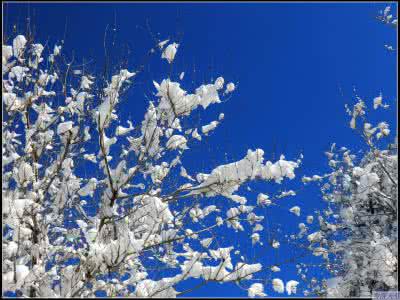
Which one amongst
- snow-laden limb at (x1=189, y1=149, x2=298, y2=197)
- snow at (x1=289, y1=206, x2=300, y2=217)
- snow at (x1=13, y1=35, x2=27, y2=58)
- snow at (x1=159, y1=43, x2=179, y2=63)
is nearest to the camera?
snow-laden limb at (x1=189, y1=149, x2=298, y2=197)

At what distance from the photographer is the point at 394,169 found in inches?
314

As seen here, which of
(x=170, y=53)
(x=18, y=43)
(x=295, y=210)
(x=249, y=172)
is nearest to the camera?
(x=249, y=172)

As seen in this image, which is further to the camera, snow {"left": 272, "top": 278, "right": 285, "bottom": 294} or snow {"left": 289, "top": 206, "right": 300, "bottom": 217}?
snow {"left": 289, "top": 206, "right": 300, "bottom": 217}

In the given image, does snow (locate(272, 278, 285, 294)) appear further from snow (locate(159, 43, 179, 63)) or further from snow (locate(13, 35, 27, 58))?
snow (locate(13, 35, 27, 58))

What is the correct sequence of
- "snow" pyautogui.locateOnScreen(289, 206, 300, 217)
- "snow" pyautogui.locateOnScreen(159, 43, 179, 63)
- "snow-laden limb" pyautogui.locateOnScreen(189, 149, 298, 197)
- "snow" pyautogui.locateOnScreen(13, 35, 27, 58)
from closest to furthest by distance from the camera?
1. "snow-laden limb" pyautogui.locateOnScreen(189, 149, 298, 197)
2. "snow" pyautogui.locateOnScreen(159, 43, 179, 63)
3. "snow" pyautogui.locateOnScreen(13, 35, 27, 58)
4. "snow" pyautogui.locateOnScreen(289, 206, 300, 217)

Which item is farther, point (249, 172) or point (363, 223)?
point (363, 223)

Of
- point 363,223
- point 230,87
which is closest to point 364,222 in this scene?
point 363,223

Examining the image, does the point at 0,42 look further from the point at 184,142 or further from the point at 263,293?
the point at 263,293

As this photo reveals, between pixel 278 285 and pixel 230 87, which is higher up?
pixel 230 87

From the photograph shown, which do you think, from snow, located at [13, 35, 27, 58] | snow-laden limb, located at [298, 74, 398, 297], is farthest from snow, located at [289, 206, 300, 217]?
snow, located at [13, 35, 27, 58]

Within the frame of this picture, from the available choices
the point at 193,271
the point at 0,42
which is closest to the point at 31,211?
the point at 193,271

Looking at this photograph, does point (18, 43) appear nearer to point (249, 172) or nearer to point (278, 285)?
point (249, 172)

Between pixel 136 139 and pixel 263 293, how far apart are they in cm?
189

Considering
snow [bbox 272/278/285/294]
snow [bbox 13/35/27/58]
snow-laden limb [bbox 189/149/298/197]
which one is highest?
snow [bbox 13/35/27/58]
